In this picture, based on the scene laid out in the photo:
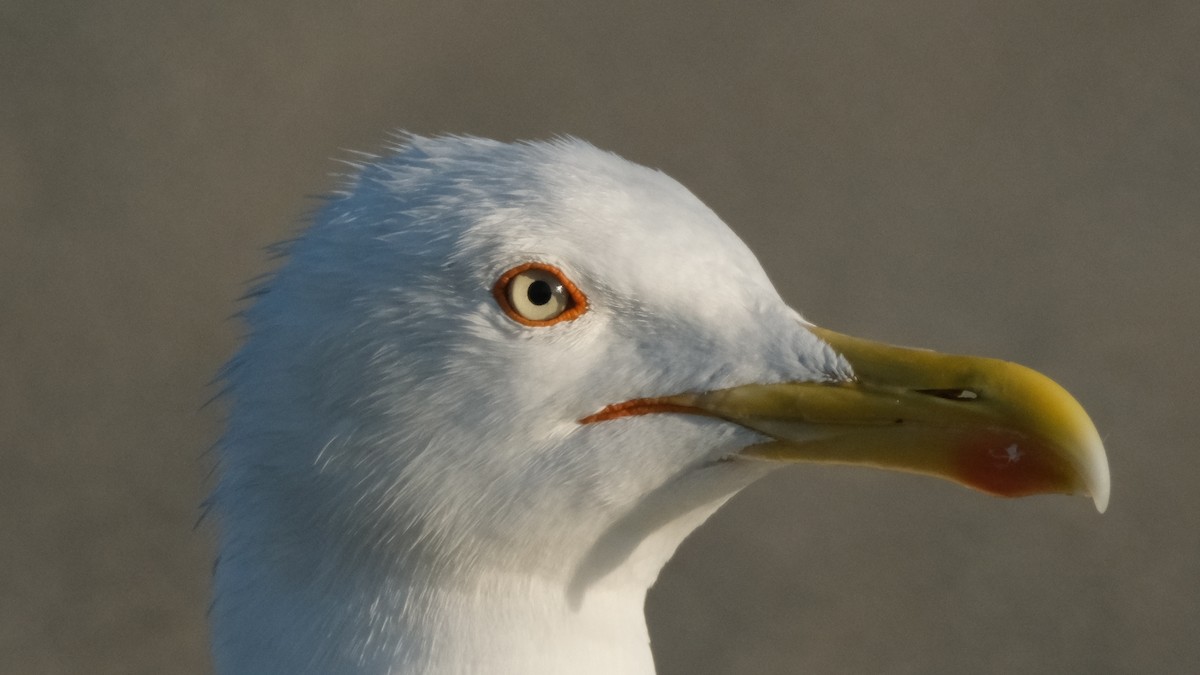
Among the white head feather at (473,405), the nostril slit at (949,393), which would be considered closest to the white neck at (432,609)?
the white head feather at (473,405)

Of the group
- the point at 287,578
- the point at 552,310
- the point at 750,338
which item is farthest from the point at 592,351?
Answer: the point at 287,578

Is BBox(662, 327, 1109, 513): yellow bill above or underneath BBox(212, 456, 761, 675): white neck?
above

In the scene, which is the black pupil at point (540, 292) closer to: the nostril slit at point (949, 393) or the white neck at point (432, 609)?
the white neck at point (432, 609)

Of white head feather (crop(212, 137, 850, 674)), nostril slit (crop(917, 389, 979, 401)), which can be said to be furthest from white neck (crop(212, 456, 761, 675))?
nostril slit (crop(917, 389, 979, 401))

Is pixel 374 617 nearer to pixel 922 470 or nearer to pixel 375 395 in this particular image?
pixel 375 395

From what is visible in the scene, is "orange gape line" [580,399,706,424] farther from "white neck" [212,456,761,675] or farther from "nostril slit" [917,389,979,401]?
"nostril slit" [917,389,979,401]

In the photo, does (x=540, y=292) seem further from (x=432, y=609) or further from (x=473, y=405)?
(x=432, y=609)
